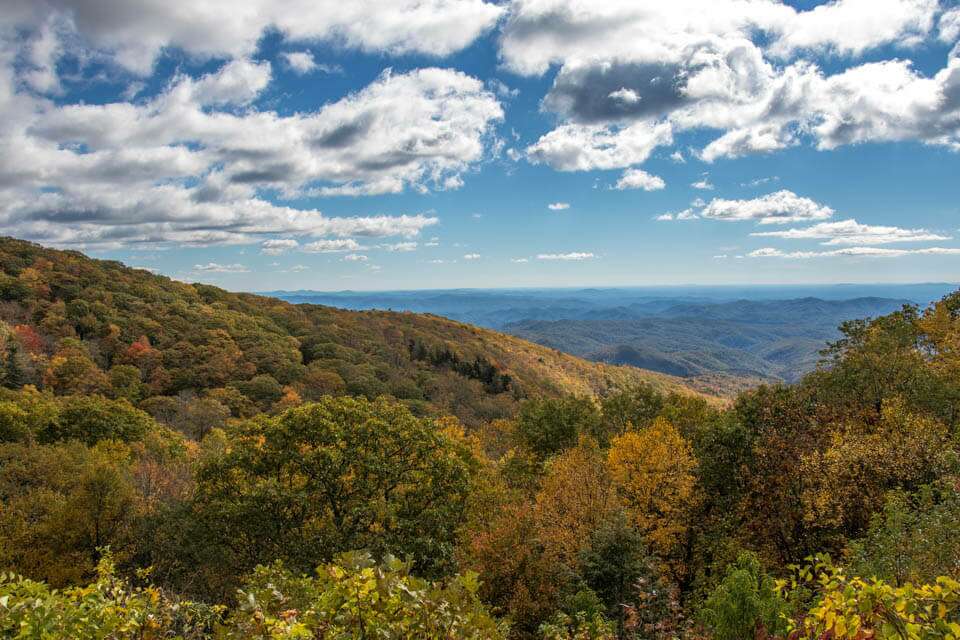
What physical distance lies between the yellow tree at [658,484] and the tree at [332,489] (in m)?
11.7

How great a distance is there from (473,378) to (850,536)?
12182cm

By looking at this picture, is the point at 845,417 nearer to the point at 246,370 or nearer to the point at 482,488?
the point at 482,488

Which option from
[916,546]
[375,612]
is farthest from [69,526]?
[916,546]

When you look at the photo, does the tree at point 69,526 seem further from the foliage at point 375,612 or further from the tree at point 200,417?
the tree at point 200,417

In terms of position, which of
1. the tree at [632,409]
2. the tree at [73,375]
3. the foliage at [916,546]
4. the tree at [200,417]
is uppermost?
the foliage at [916,546]

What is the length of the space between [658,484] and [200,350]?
10308 centimetres

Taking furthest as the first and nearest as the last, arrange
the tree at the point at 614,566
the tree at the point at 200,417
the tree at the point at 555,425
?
the tree at the point at 200,417 < the tree at the point at 555,425 < the tree at the point at 614,566

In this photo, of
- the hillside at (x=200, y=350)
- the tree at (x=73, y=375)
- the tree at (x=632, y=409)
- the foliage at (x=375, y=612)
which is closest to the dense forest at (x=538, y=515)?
the foliage at (x=375, y=612)

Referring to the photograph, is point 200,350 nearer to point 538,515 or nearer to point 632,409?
point 632,409

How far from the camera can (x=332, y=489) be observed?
24.2m

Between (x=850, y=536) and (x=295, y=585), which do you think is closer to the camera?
(x=295, y=585)

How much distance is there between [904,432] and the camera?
25578 millimetres

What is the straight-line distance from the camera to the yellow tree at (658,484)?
100ft

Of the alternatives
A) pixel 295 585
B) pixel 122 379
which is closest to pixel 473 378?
pixel 122 379
